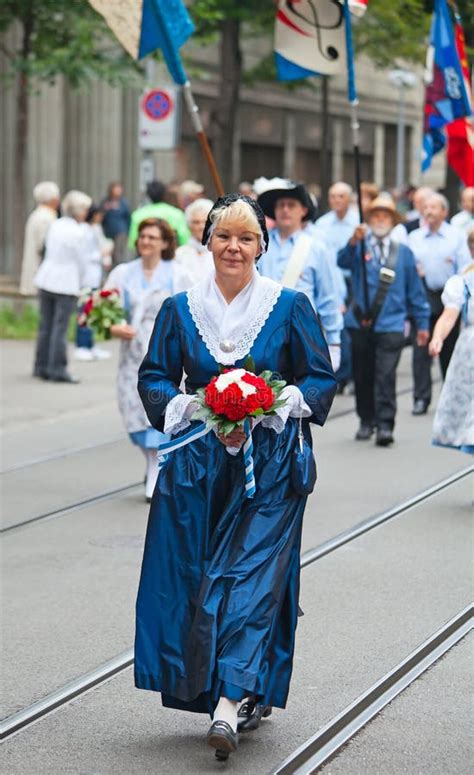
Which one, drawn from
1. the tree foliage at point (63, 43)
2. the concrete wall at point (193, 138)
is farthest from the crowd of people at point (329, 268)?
the concrete wall at point (193, 138)

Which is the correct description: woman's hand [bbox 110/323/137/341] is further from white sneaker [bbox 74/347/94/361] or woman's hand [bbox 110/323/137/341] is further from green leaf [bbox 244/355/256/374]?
white sneaker [bbox 74/347/94/361]

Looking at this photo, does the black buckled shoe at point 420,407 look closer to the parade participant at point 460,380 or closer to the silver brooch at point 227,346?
the parade participant at point 460,380

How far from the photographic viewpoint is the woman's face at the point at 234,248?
5.31 m

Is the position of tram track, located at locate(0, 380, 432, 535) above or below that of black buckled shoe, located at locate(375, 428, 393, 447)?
below

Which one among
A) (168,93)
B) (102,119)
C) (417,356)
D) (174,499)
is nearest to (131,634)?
(174,499)

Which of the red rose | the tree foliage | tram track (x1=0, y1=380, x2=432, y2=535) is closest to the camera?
the red rose

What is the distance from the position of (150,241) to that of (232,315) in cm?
454

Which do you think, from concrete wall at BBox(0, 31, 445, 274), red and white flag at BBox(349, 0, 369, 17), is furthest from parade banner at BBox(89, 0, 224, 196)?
concrete wall at BBox(0, 31, 445, 274)

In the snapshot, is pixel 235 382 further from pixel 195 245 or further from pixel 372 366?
pixel 372 366

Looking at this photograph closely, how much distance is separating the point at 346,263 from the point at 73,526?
4384 mm

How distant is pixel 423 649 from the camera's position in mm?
6387

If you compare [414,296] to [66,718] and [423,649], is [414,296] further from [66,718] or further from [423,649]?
[66,718]

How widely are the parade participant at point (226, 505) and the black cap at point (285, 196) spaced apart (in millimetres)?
4718

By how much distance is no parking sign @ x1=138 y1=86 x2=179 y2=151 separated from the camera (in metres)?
20.0
